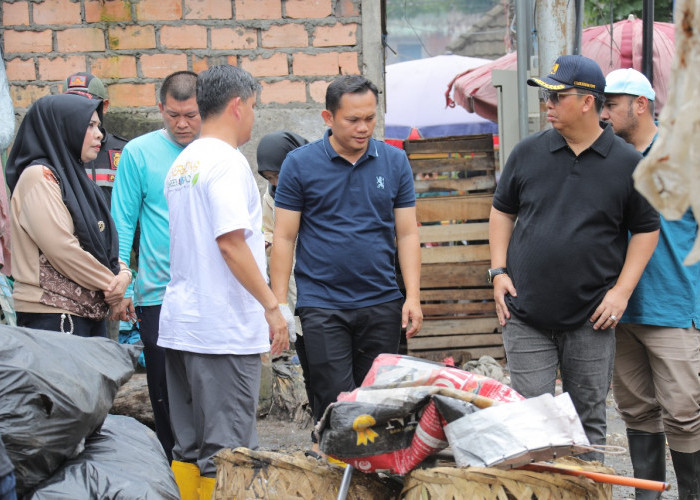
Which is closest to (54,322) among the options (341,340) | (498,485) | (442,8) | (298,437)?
(341,340)

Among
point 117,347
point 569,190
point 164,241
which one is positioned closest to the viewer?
point 117,347

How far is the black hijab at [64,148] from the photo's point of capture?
3.82 metres

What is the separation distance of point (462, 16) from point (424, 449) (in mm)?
39883

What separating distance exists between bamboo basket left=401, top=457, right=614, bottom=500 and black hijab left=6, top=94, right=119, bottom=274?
200 centimetres

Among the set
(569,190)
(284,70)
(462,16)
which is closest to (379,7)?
(284,70)

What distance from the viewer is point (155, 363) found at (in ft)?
13.8

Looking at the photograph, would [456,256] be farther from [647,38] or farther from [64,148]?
[64,148]

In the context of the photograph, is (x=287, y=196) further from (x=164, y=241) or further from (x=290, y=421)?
(x=290, y=421)

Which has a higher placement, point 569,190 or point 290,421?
point 569,190

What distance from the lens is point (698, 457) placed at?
13.1ft

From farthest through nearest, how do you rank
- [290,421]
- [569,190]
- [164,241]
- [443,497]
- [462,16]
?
[462,16], [290,421], [164,241], [569,190], [443,497]

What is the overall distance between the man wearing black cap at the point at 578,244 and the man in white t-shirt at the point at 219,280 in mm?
1086

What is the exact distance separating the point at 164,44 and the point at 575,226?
340cm

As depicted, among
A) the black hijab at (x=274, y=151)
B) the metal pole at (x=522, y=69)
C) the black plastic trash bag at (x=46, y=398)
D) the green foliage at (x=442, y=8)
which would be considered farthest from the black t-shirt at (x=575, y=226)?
the green foliage at (x=442, y=8)
